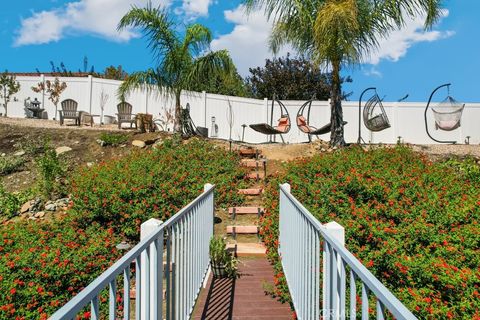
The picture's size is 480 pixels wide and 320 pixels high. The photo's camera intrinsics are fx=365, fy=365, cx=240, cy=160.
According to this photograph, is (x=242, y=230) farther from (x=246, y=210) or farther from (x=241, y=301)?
(x=241, y=301)

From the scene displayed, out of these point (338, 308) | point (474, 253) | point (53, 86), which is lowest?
point (474, 253)

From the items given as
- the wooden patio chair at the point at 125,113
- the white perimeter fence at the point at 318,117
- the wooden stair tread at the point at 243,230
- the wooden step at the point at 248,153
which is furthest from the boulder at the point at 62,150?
the wooden stair tread at the point at 243,230

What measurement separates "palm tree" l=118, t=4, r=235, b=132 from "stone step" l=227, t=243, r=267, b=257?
22.3 ft

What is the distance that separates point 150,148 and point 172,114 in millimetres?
5305

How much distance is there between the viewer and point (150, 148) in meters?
11.1

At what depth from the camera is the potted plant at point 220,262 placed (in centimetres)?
436

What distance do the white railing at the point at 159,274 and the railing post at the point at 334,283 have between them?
35.7 inches

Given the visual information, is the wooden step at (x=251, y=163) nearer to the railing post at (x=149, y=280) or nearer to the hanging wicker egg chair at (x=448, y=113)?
the hanging wicker egg chair at (x=448, y=113)

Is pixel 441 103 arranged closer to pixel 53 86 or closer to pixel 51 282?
pixel 51 282

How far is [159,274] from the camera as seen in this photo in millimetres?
2008

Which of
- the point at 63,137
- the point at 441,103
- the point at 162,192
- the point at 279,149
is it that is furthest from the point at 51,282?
the point at 441,103

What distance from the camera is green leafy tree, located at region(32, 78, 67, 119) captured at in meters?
17.8

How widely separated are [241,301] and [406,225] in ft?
8.04

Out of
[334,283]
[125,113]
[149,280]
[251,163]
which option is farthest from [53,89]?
[334,283]
